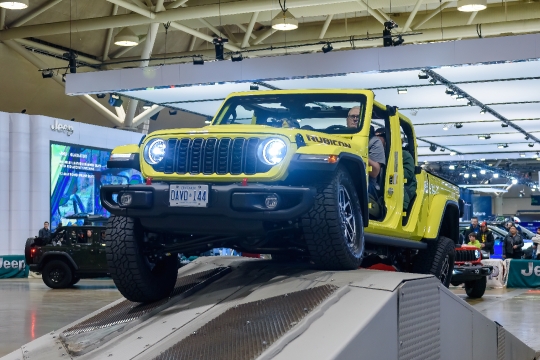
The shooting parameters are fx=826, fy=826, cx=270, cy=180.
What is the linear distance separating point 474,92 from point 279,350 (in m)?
15.3

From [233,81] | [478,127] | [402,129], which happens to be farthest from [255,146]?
[478,127]

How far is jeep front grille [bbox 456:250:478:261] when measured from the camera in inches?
604

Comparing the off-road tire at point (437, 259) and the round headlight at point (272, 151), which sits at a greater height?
the round headlight at point (272, 151)

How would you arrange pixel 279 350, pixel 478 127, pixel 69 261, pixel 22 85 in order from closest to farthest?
pixel 279 350, pixel 69 261, pixel 478 127, pixel 22 85

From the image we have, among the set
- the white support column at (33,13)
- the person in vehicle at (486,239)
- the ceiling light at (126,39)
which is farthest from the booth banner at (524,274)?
the white support column at (33,13)

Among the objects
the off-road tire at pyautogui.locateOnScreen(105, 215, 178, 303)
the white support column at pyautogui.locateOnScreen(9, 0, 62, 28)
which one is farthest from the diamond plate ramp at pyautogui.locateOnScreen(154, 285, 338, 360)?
the white support column at pyautogui.locateOnScreen(9, 0, 62, 28)

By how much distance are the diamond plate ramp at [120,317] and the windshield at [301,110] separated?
1.53 metres

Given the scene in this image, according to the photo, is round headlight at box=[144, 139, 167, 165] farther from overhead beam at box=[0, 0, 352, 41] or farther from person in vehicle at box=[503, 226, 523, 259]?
person in vehicle at box=[503, 226, 523, 259]

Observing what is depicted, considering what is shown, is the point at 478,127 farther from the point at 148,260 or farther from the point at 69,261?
the point at 148,260

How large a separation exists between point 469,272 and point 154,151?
10718mm

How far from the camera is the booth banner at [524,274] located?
19359mm

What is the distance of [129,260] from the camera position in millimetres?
5730

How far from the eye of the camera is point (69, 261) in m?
19.5

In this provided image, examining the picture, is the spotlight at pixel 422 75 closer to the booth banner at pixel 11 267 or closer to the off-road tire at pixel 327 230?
the off-road tire at pixel 327 230
